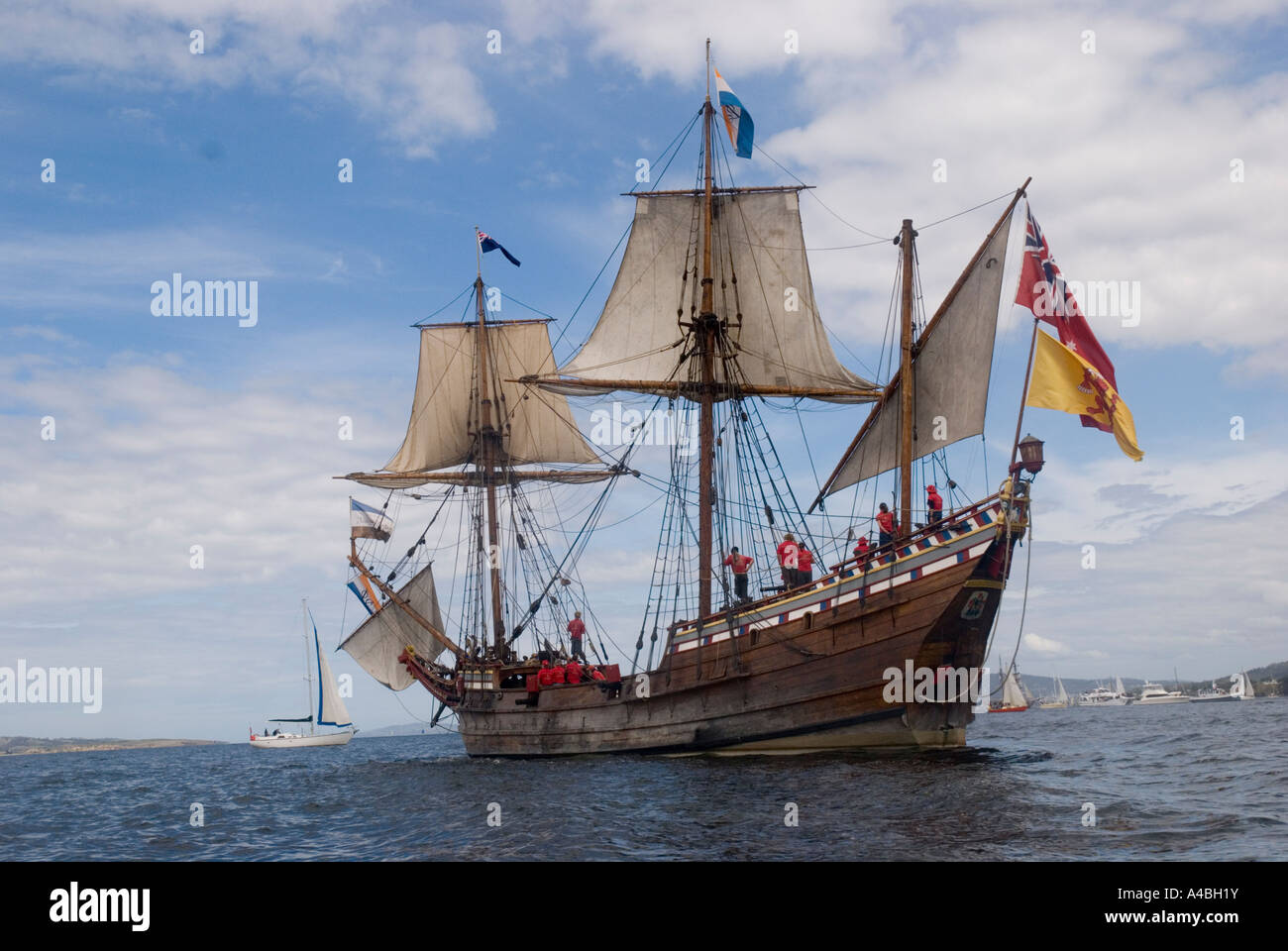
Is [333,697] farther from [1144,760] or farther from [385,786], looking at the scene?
[1144,760]

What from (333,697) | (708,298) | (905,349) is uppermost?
(708,298)

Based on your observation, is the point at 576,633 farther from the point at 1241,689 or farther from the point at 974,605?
the point at 1241,689

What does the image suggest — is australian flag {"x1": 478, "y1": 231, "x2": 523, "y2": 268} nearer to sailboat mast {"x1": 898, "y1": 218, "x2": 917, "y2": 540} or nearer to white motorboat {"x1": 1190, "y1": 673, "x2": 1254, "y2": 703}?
sailboat mast {"x1": 898, "y1": 218, "x2": 917, "y2": 540}

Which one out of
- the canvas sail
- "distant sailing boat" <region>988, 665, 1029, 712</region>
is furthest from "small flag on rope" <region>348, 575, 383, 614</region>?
"distant sailing boat" <region>988, 665, 1029, 712</region>

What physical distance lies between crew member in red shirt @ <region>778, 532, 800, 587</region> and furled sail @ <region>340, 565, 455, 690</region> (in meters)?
21.1

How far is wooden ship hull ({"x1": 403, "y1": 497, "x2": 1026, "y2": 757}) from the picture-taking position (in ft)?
89.9

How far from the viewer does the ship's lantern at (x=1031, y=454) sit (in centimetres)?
2720

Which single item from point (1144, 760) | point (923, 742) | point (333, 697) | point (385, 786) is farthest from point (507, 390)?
point (333, 697)

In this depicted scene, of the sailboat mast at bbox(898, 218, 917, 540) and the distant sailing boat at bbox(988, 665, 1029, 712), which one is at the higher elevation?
the sailboat mast at bbox(898, 218, 917, 540)

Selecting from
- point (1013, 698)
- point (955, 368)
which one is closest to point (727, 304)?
point (955, 368)

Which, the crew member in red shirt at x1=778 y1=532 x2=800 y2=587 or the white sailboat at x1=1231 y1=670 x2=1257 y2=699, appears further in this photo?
the white sailboat at x1=1231 y1=670 x2=1257 y2=699
